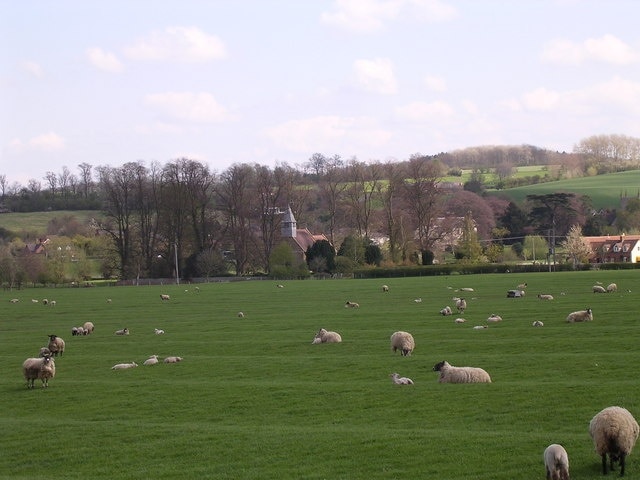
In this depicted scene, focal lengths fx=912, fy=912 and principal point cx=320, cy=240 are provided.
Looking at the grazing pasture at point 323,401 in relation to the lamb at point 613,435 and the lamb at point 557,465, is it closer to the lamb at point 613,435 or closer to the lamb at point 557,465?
the lamb at point 613,435

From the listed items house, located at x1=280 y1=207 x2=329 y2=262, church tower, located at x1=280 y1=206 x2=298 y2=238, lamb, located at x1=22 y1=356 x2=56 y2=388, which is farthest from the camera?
church tower, located at x1=280 y1=206 x2=298 y2=238

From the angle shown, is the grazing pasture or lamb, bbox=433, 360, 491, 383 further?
lamb, bbox=433, 360, 491, 383

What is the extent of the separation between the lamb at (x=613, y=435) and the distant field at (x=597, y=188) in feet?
520

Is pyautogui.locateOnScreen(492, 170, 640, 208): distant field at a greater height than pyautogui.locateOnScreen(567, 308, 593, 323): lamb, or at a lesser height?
greater

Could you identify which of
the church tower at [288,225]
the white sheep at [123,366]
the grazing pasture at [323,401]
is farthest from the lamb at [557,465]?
the church tower at [288,225]

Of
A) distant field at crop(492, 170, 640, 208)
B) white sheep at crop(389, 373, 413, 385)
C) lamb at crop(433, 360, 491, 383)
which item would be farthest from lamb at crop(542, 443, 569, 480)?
distant field at crop(492, 170, 640, 208)

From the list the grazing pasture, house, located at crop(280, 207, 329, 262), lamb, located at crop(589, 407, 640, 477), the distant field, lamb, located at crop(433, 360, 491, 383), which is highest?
the distant field

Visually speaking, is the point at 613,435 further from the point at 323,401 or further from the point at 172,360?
the point at 172,360

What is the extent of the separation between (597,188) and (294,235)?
74098mm

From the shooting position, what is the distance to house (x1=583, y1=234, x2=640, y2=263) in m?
119

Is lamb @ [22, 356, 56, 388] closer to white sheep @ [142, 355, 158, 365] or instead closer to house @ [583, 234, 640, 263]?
white sheep @ [142, 355, 158, 365]

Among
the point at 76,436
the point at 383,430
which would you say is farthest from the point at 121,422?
the point at 383,430

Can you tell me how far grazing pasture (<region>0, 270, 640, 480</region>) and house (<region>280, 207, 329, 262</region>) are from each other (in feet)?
290

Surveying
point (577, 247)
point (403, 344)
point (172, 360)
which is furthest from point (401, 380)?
point (577, 247)
